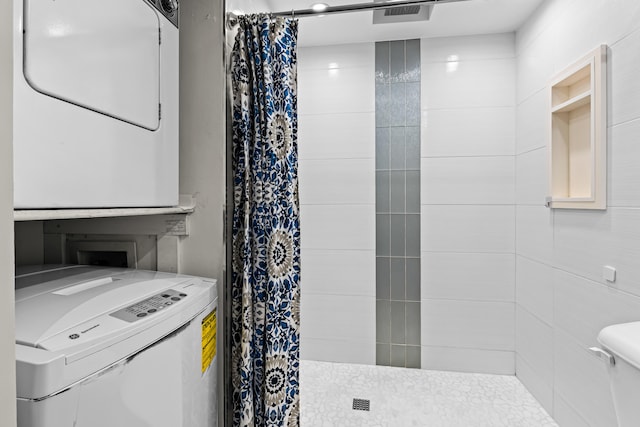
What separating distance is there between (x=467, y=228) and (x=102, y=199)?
7.40 ft

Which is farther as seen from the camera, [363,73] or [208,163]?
[363,73]

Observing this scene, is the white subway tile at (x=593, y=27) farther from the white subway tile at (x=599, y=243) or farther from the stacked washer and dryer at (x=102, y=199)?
the stacked washer and dryer at (x=102, y=199)

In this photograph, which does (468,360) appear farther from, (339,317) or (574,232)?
(574,232)

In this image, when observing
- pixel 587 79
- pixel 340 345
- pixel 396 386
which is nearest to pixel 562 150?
pixel 587 79

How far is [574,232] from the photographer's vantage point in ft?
5.74

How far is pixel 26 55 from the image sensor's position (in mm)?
657

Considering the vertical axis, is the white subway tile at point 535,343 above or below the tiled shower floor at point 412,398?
above

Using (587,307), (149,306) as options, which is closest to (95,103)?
(149,306)

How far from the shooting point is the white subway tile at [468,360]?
7.98 feet

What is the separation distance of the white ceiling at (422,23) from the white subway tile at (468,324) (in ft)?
6.16

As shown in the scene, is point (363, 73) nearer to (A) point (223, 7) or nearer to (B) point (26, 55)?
(A) point (223, 7)

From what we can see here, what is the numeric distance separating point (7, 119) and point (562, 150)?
2255mm

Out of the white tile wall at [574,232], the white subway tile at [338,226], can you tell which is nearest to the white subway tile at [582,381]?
the white tile wall at [574,232]

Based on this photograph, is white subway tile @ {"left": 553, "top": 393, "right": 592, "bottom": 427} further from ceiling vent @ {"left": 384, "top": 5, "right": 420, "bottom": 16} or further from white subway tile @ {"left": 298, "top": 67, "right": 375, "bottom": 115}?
ceiling vent @ {"left": 384, "top": 5, "right": 420, "bottom": 16}
